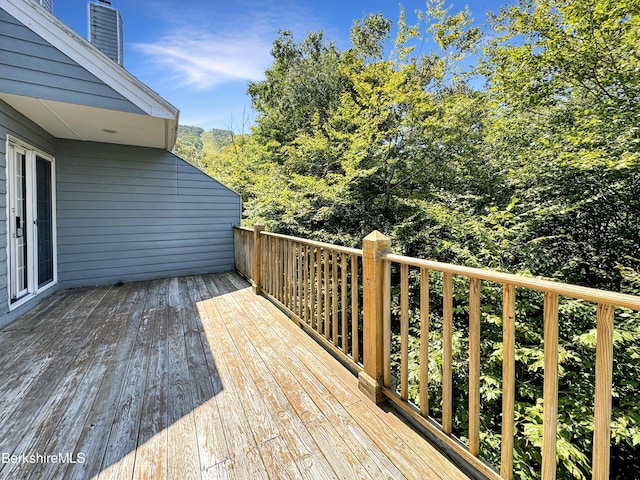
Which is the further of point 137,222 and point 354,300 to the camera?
point 137,222

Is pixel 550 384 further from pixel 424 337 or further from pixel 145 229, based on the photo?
pixel 145 229

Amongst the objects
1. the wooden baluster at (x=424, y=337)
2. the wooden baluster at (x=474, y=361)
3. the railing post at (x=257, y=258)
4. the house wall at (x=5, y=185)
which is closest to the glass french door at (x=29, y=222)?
the house wall at (x=5, y=185)

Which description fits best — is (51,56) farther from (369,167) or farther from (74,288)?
(369,167)

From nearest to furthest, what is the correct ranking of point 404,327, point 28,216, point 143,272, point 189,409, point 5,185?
1. point 404,327
2. point 189,409
3. point 5,185
4. point 28,216
5. point 143,272

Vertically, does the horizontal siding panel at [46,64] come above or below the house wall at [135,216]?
above

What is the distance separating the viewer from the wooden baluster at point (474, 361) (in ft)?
4.17

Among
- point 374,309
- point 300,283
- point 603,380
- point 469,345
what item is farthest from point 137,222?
point 603,380

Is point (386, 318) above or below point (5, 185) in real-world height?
below

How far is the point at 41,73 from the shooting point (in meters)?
3.19

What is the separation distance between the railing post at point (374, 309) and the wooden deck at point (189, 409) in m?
0.13

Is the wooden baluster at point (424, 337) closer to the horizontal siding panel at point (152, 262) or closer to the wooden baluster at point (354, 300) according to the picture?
the wooden baluster at point (354, 300)

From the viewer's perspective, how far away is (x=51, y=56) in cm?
326

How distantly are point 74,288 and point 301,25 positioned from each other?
10.3 metres

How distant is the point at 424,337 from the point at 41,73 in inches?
182
